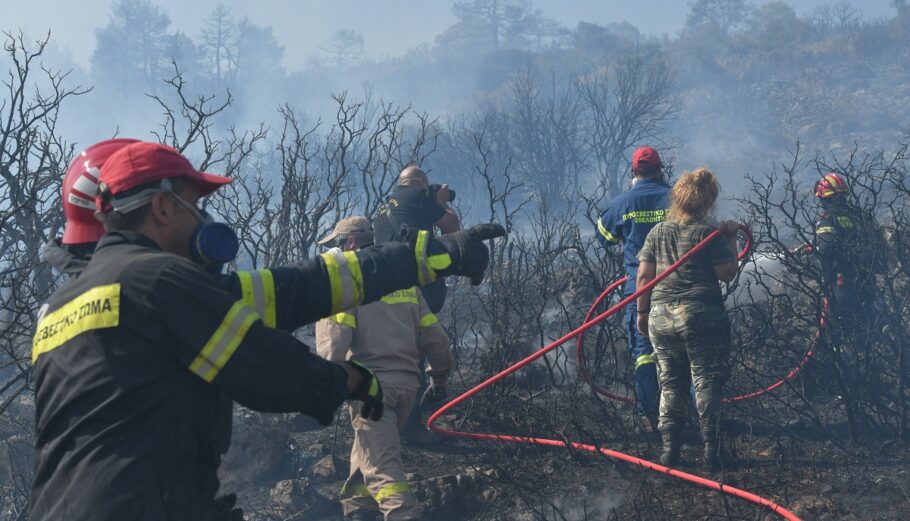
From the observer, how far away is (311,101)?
64188mm

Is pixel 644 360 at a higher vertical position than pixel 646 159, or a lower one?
lower

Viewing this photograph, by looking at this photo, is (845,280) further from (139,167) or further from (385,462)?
(139,167)

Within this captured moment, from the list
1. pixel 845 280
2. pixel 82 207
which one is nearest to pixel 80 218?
pixel 82 207

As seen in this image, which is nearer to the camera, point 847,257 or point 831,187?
point 847,257

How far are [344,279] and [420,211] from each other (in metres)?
3.55

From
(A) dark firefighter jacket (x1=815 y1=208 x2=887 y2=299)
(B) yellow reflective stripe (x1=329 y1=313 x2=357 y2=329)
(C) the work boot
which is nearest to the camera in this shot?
(B) yellow reflective stripe (x1=329 y1=313 x2=357 y2=329)

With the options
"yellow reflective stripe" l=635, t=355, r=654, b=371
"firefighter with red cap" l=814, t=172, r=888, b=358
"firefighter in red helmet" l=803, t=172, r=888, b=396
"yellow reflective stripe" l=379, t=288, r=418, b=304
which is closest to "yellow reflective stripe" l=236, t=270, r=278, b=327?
"yellow reflective stripe" l=379, t=288, r=418, b=304

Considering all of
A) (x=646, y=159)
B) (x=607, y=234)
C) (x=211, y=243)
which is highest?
(x=646, y=159)

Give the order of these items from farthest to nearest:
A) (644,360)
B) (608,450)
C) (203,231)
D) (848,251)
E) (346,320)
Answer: (848,251) → (644,360) → (608,450) → (346,320) → (203,231)

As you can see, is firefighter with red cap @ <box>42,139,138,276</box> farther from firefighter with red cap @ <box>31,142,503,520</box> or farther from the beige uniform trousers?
the beige uniform trousers

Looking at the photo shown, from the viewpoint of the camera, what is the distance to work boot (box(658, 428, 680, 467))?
4.83 m

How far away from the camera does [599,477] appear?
16.4 ft

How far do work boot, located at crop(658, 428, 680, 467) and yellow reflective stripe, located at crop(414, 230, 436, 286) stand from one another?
2.89m

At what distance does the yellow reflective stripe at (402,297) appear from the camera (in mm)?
4582
